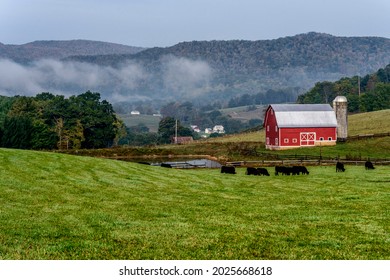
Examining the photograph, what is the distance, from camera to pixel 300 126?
99.1m

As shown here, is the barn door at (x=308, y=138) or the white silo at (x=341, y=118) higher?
the white silo at (x=341, y=118)

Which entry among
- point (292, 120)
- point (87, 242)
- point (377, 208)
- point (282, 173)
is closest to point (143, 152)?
point (292, 120)

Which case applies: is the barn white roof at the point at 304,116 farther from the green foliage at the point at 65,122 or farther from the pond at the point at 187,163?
the green foliage at the point at 65,122

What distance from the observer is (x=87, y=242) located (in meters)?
15.3

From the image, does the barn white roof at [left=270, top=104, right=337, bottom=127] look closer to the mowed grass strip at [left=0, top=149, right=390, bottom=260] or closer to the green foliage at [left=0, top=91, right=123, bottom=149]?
the green foliage at [left=0, top=91, right=123, bottom=149]

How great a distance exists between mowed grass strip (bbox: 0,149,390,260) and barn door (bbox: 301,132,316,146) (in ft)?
208

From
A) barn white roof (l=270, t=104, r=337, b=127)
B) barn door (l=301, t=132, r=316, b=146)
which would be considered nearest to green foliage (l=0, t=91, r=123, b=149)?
barn white roof (l=270, t=104, r=337, b=127)

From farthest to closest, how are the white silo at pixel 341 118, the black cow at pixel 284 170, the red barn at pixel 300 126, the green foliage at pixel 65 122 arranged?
the green foliage at pixel 65 122, the white silo at pixel 341 118, the red barn at pixel 300 126, the black cow at pixel 284 170

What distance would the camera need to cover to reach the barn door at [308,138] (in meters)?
99.6

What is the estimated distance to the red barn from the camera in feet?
323

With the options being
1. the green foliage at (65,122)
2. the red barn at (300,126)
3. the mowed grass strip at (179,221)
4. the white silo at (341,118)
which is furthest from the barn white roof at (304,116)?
the mowed grass strip at (179,221)

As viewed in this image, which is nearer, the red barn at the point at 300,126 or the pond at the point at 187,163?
the pond at the point at 187,163

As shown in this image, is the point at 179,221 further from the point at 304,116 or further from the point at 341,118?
the point at 341,118

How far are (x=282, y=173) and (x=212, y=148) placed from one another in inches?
2032
